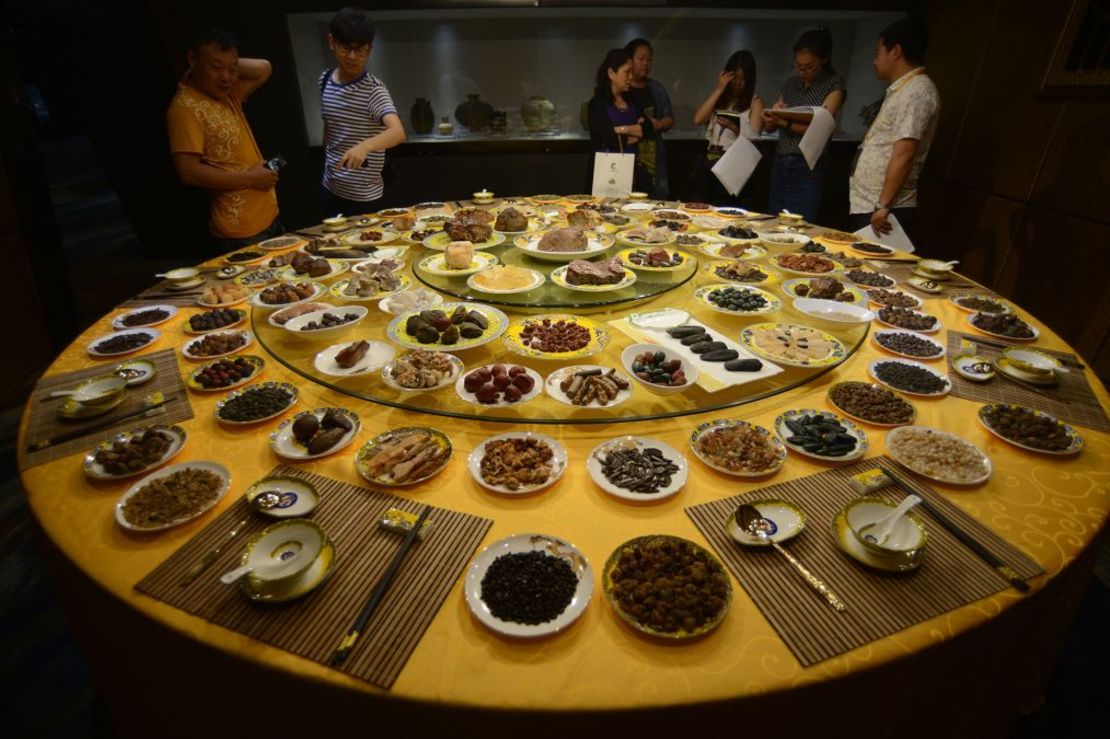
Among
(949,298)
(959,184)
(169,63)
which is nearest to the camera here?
(949,298)

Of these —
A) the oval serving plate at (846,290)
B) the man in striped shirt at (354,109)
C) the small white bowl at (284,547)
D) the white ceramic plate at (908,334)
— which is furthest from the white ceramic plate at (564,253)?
the small white bowl at (284,547)

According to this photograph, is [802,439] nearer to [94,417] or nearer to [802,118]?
[94,417]

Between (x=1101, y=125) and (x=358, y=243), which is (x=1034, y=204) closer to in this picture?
(x=1101, y=125)

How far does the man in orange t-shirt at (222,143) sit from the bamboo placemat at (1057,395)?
5095mm

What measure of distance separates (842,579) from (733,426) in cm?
75

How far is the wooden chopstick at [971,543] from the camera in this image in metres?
1.60

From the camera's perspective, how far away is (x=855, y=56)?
938 centimetres

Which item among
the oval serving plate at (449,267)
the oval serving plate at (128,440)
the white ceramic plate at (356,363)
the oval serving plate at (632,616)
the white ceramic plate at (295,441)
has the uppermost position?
the oval serving plate at (449,267)

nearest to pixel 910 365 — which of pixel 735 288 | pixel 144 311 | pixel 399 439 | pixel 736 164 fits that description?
pixel 735 288

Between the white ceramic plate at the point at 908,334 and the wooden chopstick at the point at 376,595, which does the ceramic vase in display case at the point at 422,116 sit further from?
the wooden chopstick at the point at 376,595

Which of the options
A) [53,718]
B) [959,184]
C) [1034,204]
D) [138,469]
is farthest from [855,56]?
[53,718]

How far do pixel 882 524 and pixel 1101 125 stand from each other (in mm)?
6316

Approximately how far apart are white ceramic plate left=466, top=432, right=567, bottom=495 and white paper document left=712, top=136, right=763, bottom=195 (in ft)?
14.4

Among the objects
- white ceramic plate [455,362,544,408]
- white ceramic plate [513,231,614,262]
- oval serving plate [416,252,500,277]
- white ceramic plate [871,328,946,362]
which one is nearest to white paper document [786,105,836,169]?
white ceramic plate [513,231,614,262]
